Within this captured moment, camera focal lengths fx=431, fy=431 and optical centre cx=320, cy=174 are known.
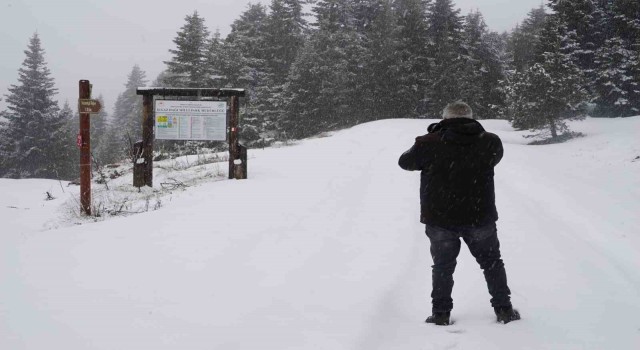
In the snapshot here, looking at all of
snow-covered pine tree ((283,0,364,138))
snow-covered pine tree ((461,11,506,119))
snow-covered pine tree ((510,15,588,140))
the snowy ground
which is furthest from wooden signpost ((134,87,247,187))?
snow-covered pine tree ((461,11,506,119))

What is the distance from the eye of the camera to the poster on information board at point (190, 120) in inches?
424

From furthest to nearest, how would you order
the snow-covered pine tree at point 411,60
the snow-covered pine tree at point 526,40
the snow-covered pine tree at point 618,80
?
the snow-covered pine tree at point 526,40 → the snow-covered pine tree at point 411,60 → the snow-covered pine tree at point 618,80

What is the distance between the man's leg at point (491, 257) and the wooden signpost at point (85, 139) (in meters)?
7.34

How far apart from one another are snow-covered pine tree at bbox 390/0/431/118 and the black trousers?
35.3 meters

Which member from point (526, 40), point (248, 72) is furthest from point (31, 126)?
point (526, 40)

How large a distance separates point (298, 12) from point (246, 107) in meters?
21.8

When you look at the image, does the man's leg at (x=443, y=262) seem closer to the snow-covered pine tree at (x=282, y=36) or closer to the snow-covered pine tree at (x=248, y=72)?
the snow-covered pine tree at (x=248, y=72)

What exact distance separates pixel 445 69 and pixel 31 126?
36.2 meters

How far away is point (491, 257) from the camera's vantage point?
3688 millimetres

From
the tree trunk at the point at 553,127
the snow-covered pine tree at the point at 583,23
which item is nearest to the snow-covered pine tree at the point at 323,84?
the snow-covered pine tree at the point at 583,23

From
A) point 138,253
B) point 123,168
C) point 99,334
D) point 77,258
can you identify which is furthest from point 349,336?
point 123,168

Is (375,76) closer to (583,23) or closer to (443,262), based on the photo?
(583,23)

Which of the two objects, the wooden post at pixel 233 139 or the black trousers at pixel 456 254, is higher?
the wooden post at pixel 233 139

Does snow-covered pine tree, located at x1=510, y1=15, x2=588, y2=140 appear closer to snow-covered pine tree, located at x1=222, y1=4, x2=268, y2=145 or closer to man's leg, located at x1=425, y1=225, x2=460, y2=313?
snow-covered pine tree, located at x1=222, y1=4, x2=268, y2=145
